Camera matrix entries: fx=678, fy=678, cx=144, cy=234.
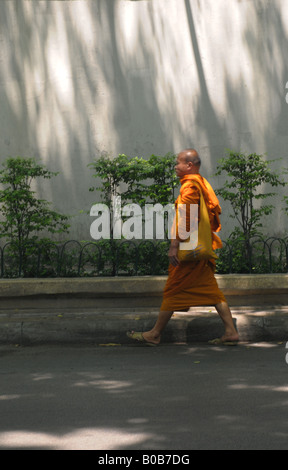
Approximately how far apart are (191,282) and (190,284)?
24 millimetres

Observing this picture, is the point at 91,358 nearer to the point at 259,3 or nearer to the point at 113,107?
the point at 113,107

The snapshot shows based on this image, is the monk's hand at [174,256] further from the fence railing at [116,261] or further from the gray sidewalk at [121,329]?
the fence railing at [116,261]

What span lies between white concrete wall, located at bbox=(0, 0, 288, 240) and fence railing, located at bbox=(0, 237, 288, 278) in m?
2.96

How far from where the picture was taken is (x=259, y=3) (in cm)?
1127

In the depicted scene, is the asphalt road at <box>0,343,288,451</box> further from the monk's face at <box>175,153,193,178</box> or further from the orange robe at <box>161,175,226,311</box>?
the monk's face at <box>175,153,193,178</box>

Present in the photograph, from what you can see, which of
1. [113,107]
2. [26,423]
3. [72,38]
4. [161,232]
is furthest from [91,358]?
[72,38]

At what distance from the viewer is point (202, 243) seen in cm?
657

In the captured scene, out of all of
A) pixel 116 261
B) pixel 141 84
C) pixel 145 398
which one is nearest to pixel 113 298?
pixel 116 261

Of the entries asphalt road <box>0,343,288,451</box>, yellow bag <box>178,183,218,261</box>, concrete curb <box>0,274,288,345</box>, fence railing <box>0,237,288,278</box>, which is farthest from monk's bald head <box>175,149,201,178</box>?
asphalt road <box>0,343,288,451</box>

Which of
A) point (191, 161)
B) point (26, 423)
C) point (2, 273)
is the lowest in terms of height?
point (26, 423)

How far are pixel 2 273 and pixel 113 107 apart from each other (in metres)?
4.42

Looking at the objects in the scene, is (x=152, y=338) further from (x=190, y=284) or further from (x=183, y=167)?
(x=183, y=167)

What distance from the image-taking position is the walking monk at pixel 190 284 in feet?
21.5

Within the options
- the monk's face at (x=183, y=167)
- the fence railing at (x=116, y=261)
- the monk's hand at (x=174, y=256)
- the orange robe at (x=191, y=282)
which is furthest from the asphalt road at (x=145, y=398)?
the monk's face at (x=183, y=167)
